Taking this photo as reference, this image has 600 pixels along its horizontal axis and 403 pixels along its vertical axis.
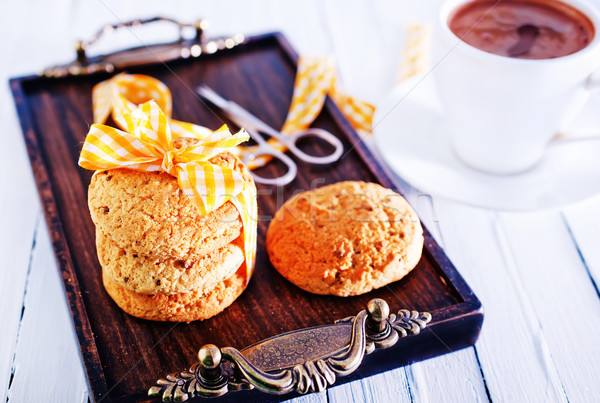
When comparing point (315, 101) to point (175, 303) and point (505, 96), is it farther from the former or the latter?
point (175, 303)

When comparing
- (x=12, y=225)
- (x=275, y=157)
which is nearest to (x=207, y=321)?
(x=275, y=157)

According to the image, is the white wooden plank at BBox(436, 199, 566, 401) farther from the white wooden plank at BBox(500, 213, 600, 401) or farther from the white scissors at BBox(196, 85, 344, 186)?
the white scissors at BBox(196, 85, 344, 186)

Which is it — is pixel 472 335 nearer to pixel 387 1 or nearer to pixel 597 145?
pixel 597 145

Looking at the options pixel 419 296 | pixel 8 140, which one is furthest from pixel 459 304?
pixel 8 140

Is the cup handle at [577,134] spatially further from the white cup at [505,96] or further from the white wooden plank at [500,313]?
the white wooden plank at [500,313]

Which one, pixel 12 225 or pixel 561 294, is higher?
pixel 12 225

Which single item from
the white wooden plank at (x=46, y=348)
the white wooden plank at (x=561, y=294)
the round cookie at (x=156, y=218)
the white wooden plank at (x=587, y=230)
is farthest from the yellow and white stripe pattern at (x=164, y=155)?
the white wooden plank at (x=587, y=230)

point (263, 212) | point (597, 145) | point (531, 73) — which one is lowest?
point (597, 145)
